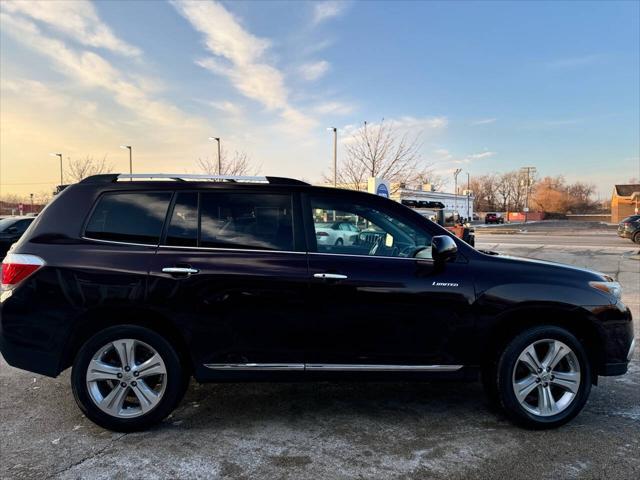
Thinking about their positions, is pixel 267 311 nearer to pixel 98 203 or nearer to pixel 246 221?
pixel 246 221

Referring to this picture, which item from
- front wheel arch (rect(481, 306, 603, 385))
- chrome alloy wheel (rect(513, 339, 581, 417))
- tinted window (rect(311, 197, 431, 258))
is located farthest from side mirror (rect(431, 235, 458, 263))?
chrome alloy wheel (rect(513, 339, 581, 417))

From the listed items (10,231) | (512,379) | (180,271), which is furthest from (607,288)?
(10,231)

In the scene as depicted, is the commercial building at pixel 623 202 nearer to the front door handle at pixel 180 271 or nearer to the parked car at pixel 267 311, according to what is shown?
the parked car at pixel 267 311

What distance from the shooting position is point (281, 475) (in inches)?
111

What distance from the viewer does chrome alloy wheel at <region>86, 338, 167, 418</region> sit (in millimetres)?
3344

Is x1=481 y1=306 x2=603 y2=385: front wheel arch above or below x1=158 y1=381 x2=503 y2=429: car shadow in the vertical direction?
above

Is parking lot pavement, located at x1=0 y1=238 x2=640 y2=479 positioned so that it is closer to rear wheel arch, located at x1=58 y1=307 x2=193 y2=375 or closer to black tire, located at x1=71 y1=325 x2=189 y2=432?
black tire, located at x1=71 y1=325 x2=189 y2=432

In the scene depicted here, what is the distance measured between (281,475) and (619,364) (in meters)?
2.66

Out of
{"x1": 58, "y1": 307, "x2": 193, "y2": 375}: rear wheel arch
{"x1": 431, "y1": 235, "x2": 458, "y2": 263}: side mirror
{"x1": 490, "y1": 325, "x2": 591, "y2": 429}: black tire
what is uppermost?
{"x1": 431, "y1": 235, "x2": 458, "y2": 263}: side mirror

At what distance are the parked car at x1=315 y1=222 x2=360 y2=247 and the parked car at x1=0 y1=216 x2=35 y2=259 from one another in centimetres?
1203

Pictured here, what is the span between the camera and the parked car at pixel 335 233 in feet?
11.5

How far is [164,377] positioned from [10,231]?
1278 cm

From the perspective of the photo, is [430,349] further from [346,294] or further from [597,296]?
[597,296]

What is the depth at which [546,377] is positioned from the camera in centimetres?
344
